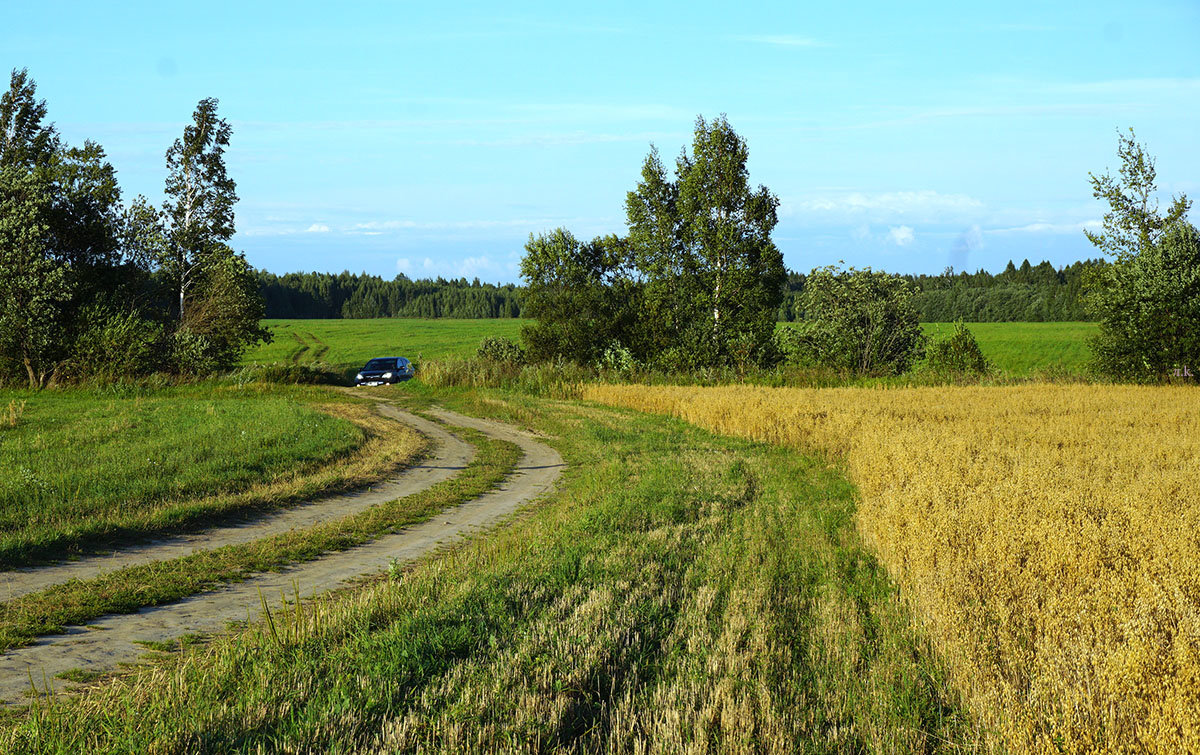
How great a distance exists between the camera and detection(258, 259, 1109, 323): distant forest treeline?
407ft

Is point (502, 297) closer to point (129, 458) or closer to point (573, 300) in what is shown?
point (573, 300)

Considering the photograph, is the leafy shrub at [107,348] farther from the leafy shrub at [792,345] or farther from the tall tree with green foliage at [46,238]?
the leafy shrub at [792,345]

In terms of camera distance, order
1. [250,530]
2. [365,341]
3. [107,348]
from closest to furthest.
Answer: [250,530] < [107,348] < [365,341]

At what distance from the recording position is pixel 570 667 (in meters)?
5.52

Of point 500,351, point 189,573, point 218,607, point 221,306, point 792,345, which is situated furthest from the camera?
point 792,345

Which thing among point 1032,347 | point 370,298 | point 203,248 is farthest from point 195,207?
point 370,298

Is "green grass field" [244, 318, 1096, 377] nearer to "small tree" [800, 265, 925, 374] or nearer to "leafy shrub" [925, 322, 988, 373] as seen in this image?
"small tree" [800, 265, 925, 374]

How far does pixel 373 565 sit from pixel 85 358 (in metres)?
29.1

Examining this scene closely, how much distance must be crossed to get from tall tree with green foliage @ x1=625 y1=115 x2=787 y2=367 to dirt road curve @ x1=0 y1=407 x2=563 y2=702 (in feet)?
85.0

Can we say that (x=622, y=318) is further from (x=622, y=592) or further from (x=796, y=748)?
(x=796, y=748)

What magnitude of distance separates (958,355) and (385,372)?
28.3 m

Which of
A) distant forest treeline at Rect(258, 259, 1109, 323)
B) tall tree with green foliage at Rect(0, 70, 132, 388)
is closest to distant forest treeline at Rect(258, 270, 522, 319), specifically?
distant forest treeline at Rect(258, 259, 1109, 323)

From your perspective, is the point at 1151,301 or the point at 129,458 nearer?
the point at 129,458

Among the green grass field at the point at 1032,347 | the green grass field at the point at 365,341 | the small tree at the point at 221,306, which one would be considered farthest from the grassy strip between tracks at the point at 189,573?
the green grass field at the point at 1032,347
